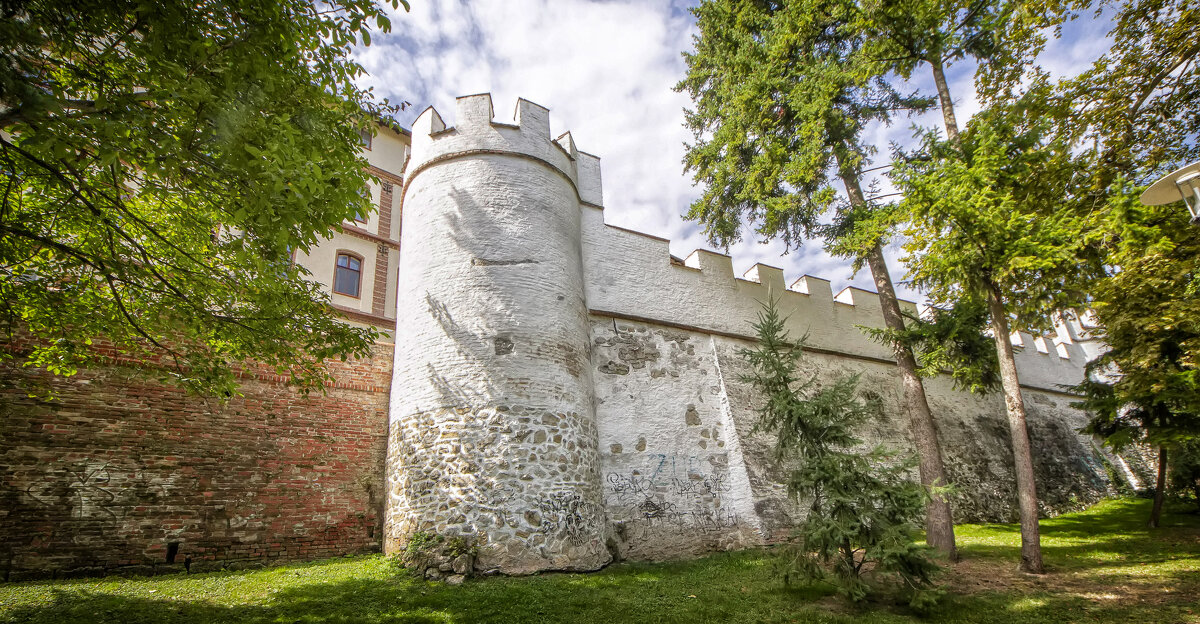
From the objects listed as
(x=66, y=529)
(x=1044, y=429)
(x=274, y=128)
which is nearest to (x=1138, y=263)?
(x=274, y=128)

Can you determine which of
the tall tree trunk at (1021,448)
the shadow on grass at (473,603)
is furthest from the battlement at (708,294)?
A: the shadow on grass at (473,603)

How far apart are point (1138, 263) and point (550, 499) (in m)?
9.01

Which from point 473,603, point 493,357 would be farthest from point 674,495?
point 473,603

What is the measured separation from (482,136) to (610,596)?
27.4ft

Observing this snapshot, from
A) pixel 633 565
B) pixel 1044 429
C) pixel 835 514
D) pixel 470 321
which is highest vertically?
pixel 470 321

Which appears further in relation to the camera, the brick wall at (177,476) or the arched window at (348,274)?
the arched window at (348,274)

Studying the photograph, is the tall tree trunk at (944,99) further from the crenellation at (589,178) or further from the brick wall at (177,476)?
the brick wall at (177,476)

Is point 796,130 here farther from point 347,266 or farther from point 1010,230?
point 347,266

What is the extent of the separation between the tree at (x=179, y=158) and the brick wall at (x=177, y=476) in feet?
3.07

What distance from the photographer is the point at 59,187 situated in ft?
17.7

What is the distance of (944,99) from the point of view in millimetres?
10195

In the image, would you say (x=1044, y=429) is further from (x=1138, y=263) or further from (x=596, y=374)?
(x=596, y=374)

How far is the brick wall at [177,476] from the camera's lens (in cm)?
694

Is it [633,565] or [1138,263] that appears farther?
[633,565]
